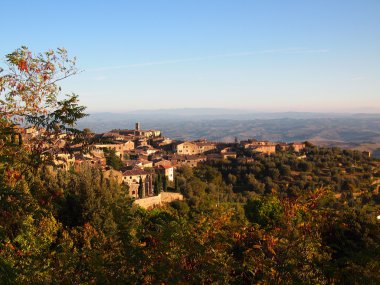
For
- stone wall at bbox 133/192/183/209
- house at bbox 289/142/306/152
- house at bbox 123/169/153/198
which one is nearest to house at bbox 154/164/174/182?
house at bbox 123/169/153/198

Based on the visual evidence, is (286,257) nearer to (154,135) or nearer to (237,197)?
(237,197)

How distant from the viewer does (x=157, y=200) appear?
32.6 m

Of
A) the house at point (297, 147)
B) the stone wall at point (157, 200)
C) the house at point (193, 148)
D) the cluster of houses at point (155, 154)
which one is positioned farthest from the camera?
the house at point (297, 147)

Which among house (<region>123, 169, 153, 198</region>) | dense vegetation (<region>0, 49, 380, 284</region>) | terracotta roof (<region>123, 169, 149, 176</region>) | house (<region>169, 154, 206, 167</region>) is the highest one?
dense vegetation (<region>0, 49, 380, 284</region>)

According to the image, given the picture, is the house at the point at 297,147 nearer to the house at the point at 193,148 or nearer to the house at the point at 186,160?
the house at the point at 193,148

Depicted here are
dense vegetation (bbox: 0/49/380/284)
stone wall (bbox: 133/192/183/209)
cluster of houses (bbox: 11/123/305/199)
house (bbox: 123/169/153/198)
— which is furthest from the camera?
cluster of houses (bbox: 11/123/305/199)

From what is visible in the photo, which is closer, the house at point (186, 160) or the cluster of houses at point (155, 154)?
the cluster of houses at point (155, 154)

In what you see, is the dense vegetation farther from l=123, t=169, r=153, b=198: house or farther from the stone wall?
l=123, t=169, r=153, b=198: house

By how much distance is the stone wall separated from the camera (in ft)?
102

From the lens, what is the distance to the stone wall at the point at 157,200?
31.0m

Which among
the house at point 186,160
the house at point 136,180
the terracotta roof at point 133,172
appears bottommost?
the house at point 186,160

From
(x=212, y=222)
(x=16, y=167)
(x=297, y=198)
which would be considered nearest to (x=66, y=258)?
(x=16, y=167)

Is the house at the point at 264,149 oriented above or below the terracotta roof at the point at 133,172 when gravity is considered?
below

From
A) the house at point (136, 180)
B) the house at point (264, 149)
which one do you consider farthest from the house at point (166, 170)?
the house at point (264, 149)
